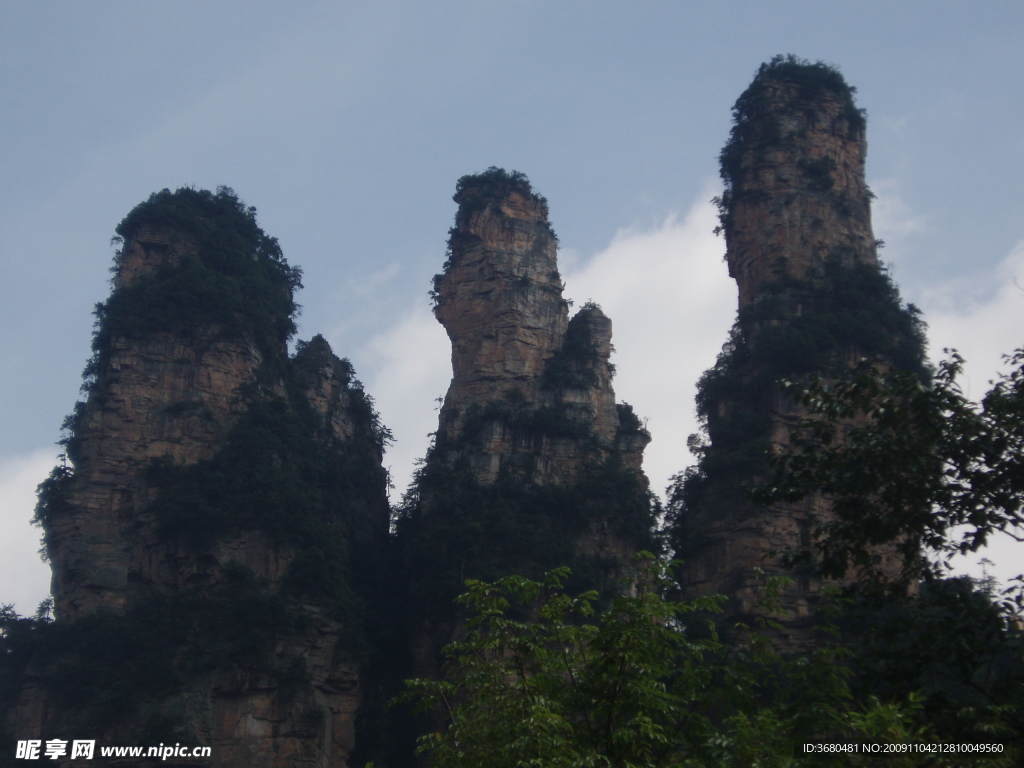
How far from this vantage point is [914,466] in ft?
49.3

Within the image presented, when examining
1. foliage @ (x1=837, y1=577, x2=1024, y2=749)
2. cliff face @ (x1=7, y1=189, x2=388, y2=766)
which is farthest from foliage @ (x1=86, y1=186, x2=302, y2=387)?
foliage @ (x1=837, y1=577, x2=1024, y2=749)

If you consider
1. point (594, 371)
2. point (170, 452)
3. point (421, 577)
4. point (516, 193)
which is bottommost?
point (421, 577)

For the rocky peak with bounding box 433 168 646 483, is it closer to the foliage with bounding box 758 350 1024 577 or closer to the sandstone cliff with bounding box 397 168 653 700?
the sandstone cliff with bounding box 397 168 653 700

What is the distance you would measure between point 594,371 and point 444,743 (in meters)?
37.5

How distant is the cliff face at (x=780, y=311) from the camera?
42000 millimetres

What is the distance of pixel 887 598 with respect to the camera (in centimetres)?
1511

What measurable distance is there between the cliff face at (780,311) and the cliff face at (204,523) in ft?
44.0

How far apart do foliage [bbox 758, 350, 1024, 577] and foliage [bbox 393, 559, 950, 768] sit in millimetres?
1623

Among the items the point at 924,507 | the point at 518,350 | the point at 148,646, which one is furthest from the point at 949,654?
the point at 518,350

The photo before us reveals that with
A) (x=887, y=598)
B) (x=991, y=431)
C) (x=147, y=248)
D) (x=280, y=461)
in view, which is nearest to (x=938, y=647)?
(x=887, y=598)

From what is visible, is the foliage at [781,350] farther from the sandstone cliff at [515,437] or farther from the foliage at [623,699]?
the foliage at [623,699]

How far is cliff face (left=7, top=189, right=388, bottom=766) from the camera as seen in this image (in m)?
41.8

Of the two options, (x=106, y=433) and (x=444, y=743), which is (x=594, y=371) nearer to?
(x=106, y=433)

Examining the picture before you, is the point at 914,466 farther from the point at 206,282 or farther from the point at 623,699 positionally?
the point at 206,282
